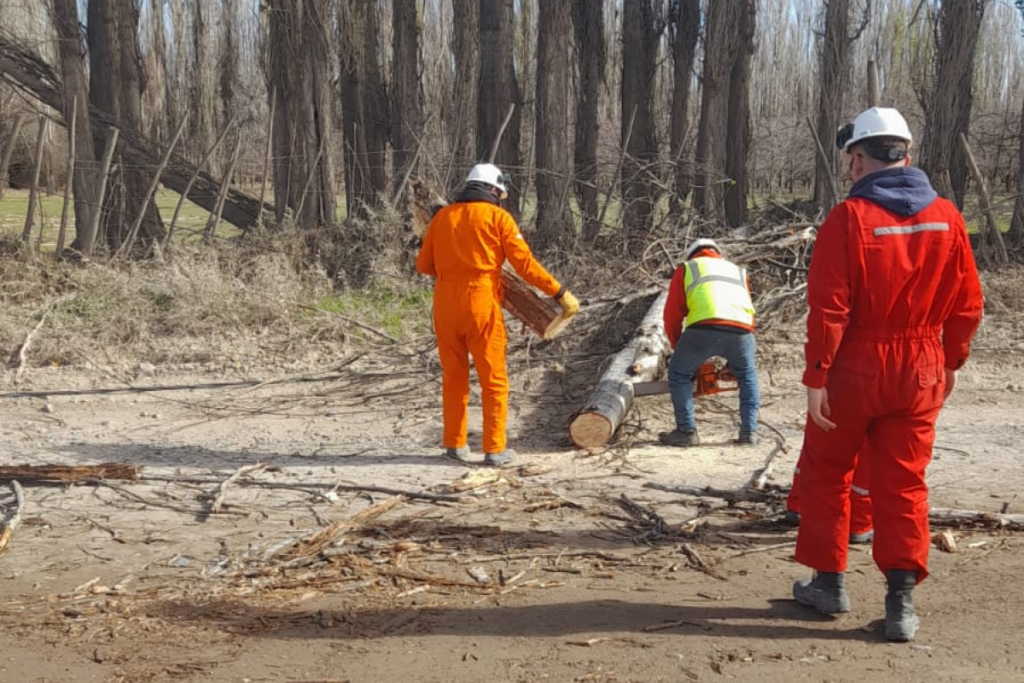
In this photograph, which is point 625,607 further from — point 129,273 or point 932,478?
point 129,273

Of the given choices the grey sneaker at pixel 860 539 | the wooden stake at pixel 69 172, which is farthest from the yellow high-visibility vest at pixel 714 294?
the wooden stake at pixel 69 172

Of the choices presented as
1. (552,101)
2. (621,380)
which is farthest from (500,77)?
(621,380)

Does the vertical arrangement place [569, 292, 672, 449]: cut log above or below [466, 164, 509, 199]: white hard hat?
below

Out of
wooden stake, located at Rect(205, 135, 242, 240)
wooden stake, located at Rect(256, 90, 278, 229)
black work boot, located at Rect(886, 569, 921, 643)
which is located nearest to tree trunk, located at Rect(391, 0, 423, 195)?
wooden stake, located at Rect(256, 90, 278, 229)

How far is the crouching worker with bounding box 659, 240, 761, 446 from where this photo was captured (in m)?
7.33

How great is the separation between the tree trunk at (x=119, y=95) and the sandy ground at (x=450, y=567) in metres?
5.12

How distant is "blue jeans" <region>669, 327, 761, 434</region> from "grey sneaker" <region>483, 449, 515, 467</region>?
129 cm

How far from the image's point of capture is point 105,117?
13.8 metres

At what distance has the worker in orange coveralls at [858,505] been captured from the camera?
4840 millimetres

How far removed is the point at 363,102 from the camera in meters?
15.8

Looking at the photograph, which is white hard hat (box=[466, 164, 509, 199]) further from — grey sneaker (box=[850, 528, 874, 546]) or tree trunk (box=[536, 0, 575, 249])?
tree trunk (box=[536, 0, 575, 249])

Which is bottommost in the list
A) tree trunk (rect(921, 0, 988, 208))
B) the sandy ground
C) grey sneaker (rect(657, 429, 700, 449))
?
the sandy ground

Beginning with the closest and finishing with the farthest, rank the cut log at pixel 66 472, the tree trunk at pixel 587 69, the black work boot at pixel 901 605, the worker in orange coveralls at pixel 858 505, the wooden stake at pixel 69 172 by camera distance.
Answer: the black work boot at pixel 901 605 → the worker in orange coveralls at pixel 858 505 → the cut log at pixel 66 472 → the wooden stake at pixel 69 172 → the tree trunk at pixel 587 69

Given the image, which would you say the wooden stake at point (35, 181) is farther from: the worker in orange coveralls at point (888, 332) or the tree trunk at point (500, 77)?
the worker in orange coveralls at point (888, 332)
